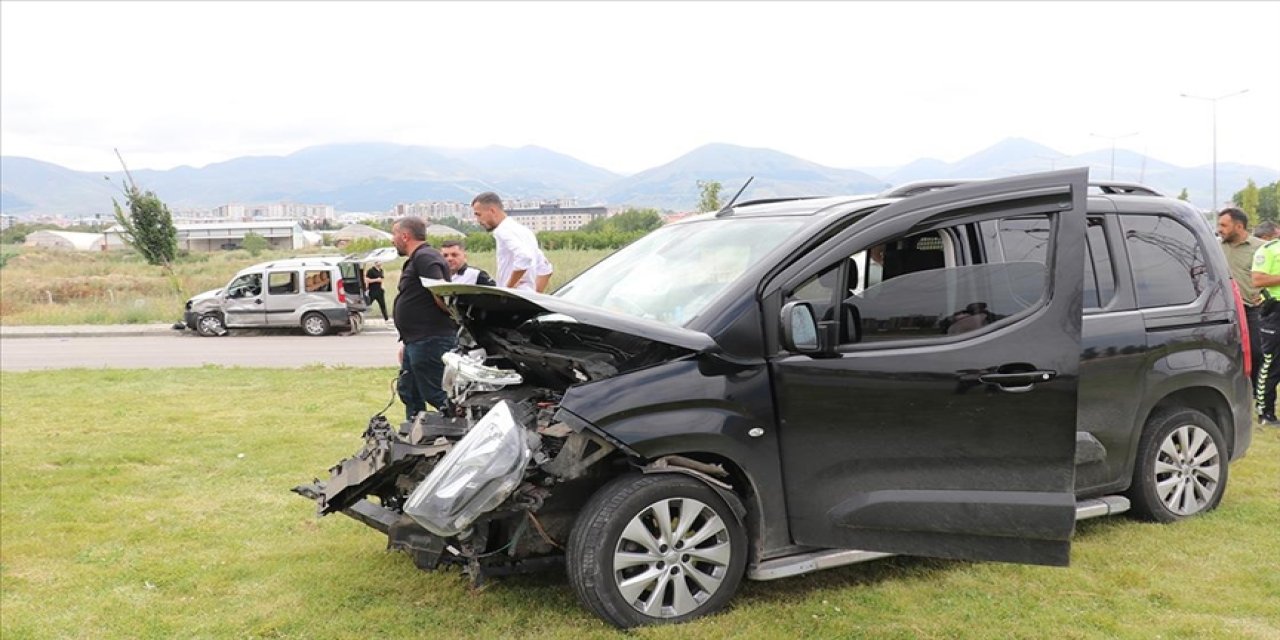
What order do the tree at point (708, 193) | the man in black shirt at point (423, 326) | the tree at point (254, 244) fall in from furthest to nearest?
the tree at point (254, 244) < the tree at point (708, 193) < the man in black shirt at point (423, 326)

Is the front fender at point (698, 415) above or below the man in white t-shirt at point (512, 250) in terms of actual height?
below

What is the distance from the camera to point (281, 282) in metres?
21.0

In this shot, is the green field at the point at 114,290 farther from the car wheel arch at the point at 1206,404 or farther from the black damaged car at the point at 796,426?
the black damaged car at the point at 796,426

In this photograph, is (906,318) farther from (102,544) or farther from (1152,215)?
(102,544)

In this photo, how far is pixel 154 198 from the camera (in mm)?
33188

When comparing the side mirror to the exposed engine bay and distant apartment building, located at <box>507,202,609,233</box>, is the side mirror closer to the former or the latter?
the exposed engine bay

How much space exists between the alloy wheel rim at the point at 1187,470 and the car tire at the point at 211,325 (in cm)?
2019

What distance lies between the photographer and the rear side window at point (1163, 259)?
509cm

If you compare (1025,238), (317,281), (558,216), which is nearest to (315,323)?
(317,281)

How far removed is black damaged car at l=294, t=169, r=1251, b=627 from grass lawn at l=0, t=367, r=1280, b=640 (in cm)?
30

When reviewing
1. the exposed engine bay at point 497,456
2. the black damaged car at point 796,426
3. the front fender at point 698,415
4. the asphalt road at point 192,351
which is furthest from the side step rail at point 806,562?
the asphalt road at point 192,351

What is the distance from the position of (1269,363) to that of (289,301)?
18548 mm

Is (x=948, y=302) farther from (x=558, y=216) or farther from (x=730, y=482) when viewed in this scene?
(x=558, y=216)

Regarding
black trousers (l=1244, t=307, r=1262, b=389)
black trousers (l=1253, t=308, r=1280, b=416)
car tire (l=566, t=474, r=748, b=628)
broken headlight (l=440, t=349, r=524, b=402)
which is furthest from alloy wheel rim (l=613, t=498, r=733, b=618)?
black trousers (l=1253, t=308, r=1280, b=416)
